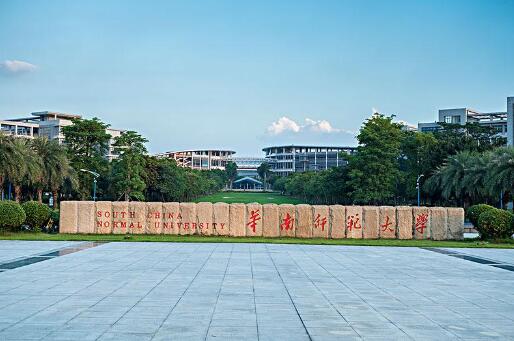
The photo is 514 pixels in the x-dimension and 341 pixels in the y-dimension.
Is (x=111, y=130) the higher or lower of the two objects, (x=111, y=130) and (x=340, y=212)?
the higher

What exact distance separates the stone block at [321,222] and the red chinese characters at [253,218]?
9.92 ft

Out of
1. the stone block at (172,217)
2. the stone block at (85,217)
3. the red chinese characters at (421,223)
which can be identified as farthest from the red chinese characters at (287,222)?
the stone block at (85,217)

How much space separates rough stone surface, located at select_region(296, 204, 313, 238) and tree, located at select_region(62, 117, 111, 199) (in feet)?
122

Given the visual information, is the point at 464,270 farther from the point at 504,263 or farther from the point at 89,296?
the point at 89,296

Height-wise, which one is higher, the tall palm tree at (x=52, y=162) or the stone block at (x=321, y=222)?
the tall palm tree at (x=52, y=162)

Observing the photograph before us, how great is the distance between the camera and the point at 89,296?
504 inches

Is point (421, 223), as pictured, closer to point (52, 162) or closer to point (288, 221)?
point (288, 221)

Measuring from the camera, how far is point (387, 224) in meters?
32.2

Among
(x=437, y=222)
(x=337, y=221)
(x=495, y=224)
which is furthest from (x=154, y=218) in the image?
(x=495, y=224)

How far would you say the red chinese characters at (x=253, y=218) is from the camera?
1260 inches

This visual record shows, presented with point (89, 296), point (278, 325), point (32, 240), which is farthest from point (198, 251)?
point (278, 325)

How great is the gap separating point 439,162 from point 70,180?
1477 inches

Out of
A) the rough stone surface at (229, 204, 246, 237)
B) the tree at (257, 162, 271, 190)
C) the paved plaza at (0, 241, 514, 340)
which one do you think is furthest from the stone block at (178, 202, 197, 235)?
the tree at (257, 162, 271, 190)

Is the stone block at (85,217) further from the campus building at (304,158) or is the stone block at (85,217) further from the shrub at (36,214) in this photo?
the campus building at (304,158)
